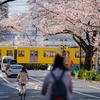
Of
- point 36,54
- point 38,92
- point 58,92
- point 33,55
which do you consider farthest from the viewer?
point 33,55

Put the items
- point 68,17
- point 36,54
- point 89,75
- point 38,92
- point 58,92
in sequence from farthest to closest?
point 36,54
point 89,75
point 68,17
point 38,92
point 58,92

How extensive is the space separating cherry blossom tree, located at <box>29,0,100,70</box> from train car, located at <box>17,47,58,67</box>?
18291 mm

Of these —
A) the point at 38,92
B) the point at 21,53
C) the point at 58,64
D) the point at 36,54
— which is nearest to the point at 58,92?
the point at 58,64

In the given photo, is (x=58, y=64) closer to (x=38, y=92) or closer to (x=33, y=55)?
(x=38, y=92)

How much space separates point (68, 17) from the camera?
31953mm

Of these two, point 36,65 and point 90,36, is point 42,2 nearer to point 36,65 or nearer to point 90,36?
point 90,36

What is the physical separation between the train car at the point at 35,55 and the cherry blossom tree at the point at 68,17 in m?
18.3

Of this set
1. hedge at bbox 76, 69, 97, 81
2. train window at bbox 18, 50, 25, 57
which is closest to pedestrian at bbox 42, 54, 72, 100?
hedge at bbox 76, 69, 97, 81

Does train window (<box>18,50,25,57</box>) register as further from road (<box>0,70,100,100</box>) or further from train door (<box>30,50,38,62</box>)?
road (<box>0,70,100,100</box>)

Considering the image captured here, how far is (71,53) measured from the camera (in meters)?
58.6

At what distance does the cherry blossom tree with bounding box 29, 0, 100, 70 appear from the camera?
31.0m

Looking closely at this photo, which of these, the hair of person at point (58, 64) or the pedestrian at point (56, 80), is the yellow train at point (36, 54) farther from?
the pedestrian at point (56, 80)

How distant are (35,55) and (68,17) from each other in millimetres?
26747

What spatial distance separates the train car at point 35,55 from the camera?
57906mm
